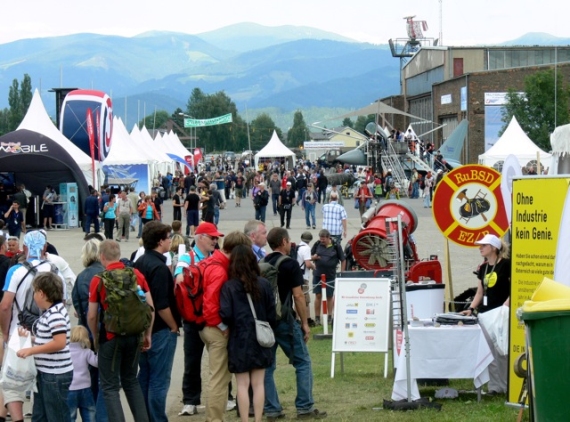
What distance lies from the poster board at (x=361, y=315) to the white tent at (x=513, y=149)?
31947 millimetres

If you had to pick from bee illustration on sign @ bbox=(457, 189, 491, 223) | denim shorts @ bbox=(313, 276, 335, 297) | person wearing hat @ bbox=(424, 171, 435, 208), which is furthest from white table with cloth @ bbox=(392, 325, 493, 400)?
person wearing hat @ bbox=(424, 171, 435, 208)

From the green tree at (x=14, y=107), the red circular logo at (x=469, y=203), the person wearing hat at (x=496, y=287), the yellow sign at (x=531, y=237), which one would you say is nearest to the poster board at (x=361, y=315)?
the red circular logo at (x=469, y=203)

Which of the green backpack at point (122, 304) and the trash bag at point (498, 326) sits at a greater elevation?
the green backpack at point (122, 304)

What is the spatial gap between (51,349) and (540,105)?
49.4m

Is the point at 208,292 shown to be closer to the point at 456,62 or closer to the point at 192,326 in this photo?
the point at 192,326

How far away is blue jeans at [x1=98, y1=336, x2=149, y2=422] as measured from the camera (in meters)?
7.69

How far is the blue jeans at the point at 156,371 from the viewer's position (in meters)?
8.53

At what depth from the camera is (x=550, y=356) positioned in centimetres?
596

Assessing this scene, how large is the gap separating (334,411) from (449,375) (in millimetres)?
1149

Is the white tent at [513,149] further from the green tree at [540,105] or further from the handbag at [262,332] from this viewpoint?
the handbag at [262,332]

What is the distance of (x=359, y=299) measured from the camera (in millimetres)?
Answer: 11977

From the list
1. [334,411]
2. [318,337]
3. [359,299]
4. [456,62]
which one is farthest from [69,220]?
[456,62]

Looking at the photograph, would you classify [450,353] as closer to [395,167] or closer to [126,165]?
[126,165]

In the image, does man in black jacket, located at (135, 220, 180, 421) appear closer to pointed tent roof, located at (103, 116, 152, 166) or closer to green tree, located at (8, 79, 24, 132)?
pointed tent roof, located at (103, 116, 152, 166)
